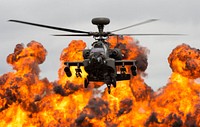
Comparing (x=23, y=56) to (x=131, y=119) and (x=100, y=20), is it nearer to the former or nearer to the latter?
(x=131, y=119)

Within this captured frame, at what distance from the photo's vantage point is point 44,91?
81312mm

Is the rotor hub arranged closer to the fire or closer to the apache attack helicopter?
the apache attack helicopter

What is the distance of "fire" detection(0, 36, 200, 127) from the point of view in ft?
249

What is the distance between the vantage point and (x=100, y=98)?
3091 inches

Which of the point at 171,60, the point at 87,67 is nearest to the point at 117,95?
the point at 171,60

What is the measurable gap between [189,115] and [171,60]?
8.85m

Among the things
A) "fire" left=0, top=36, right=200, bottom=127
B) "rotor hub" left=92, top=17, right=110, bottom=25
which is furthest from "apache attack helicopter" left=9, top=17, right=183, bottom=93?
"fire" left=0, top=36, right=200, bottom=127

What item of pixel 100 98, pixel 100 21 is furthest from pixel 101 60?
pixel 100 98

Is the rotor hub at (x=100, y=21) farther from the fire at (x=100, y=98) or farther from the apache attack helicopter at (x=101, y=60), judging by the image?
the fire at (x=100, y=98)

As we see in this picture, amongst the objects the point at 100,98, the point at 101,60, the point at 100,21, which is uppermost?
the point at 100,21

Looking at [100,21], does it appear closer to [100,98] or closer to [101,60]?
[101,60]

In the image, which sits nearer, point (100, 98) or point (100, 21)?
point (100, 21)

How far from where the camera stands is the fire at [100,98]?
7594 centimetres

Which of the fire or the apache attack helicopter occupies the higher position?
the apache attack helicopter
